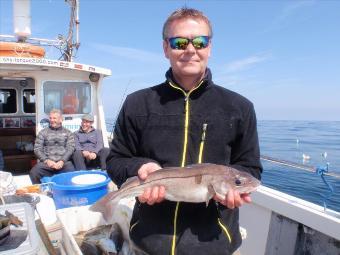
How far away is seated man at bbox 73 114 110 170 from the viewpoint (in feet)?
25.4

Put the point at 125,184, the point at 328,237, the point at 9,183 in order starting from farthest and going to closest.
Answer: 1. the point at 9,183
2. the point at 328,237
3. the point at 125,184

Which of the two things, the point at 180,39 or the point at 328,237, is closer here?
the point at 180,39

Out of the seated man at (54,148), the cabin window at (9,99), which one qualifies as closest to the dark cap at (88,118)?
the seated man at (54,148)

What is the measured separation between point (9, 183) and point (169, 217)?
3351 millimetres

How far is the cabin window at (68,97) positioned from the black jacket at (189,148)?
6593 mm

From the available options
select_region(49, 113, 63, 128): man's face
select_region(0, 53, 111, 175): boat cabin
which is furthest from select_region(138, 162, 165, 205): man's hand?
select_region(0, 53, 111, 175): boat cabin

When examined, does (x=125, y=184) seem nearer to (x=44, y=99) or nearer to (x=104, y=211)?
(x=104, y=211)

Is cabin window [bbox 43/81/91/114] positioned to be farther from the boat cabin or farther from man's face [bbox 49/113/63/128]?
man's face [bbox 49/113/63/128]

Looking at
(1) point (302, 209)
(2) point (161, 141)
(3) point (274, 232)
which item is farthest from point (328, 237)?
(2) point (161, 141)

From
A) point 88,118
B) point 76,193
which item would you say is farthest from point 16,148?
point 76,193

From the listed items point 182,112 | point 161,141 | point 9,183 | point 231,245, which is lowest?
point 9,183

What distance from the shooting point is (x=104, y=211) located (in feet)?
7.84

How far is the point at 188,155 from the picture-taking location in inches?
82.5

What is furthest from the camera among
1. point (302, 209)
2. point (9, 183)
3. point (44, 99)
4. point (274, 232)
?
point (44, 99)
